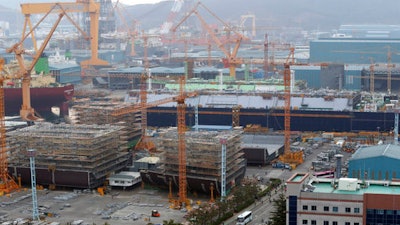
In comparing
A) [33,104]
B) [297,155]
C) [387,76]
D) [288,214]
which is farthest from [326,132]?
[288,214]

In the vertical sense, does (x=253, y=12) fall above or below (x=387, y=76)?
above

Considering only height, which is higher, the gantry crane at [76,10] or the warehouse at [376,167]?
the gantry crane at [76,10]

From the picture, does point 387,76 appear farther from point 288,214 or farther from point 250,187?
point 288,214

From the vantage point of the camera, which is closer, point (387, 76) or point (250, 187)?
point (250, 187)

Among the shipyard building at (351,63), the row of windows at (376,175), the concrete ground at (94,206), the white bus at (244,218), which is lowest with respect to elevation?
the concrete ground at (94,206)

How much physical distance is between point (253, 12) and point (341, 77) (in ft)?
226

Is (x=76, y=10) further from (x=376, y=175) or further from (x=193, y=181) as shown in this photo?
(x=376, y=175)

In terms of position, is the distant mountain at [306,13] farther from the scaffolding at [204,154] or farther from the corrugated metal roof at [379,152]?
the corrugated metal roof at [379,152]

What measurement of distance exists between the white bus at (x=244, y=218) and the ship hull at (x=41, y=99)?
20.9 meters

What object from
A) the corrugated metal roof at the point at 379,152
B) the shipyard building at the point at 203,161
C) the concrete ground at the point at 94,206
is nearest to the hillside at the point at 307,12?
the shipyard building at the point at 203,161

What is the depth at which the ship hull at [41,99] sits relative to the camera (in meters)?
38.0

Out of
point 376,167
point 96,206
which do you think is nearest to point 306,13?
point 376,167

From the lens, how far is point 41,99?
38844mm

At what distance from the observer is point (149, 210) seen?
20938 mm
